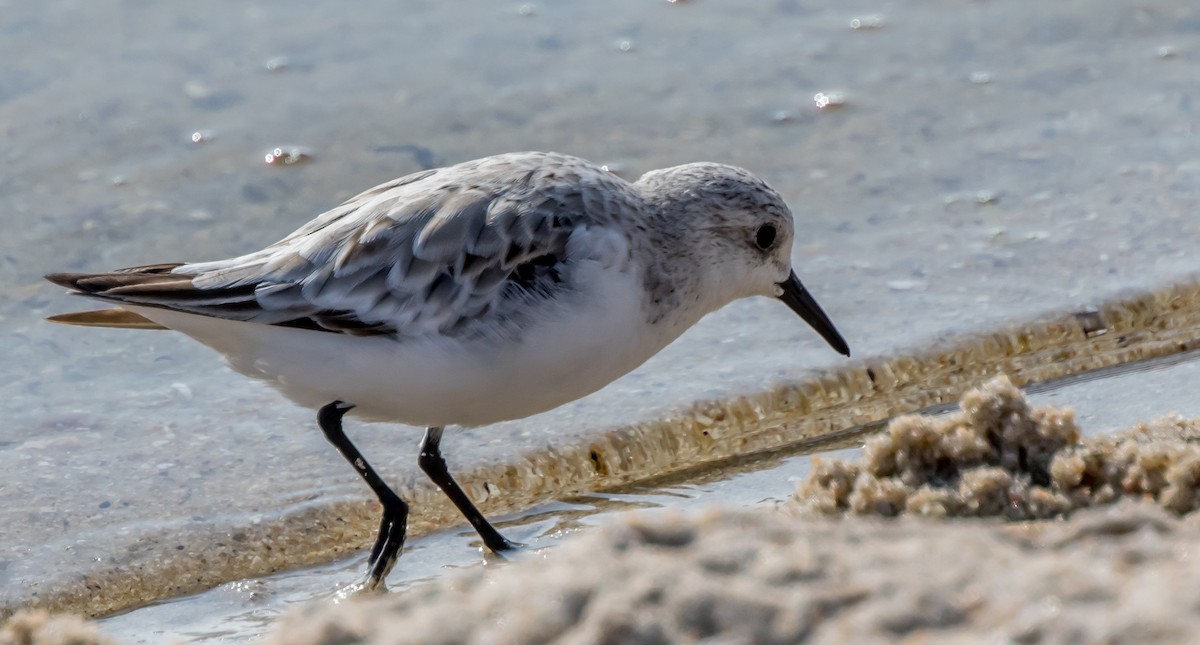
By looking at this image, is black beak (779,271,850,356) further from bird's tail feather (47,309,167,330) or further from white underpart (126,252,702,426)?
bird's tail feather (47,309,167,330)

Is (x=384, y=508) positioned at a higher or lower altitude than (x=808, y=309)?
lower

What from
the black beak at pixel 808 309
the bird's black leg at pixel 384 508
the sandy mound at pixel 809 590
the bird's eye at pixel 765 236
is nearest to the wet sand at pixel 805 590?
the sandy mound at pixel 809 590

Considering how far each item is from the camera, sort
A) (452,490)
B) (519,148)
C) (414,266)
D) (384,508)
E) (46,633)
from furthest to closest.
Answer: (519,148)
(452,490)
(384,508)
(414,266)
(46,633)

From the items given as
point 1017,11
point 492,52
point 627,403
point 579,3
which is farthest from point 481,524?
point 1017,11

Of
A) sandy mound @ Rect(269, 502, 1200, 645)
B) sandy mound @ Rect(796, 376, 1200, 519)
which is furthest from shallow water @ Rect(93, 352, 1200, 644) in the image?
sandy mound @ Rect(269, 502, 1200, 645)

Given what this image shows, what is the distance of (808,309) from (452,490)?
1386 mm

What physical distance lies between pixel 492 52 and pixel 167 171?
75.7 inches

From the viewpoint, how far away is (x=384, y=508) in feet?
14.2

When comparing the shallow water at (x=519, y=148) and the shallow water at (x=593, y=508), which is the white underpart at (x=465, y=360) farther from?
the shallow water at (x=519, y=148)

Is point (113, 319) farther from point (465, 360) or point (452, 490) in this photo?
point (465, 360)

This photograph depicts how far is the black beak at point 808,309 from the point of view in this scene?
16.3 feet

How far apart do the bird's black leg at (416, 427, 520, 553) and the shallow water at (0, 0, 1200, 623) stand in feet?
1.16

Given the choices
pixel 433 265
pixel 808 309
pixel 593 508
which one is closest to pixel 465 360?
pixel 433 265

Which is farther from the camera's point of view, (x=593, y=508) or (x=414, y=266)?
(x=593, y=508)
